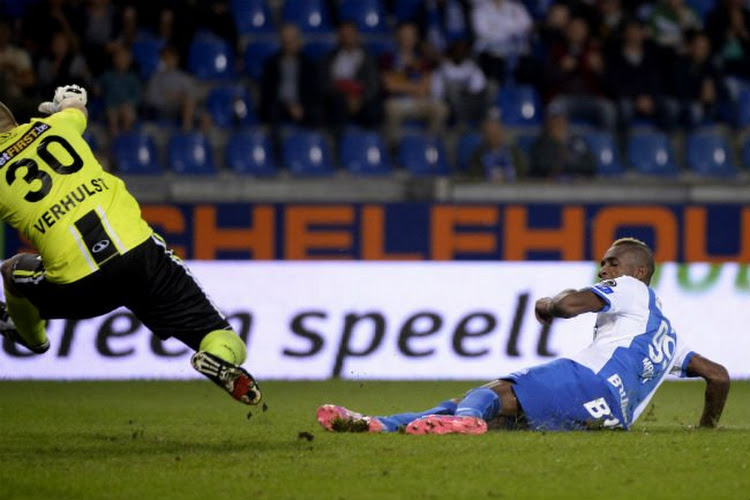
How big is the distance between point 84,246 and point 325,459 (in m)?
1.82

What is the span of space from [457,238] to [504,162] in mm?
2447

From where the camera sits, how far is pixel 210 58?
57.8 feet

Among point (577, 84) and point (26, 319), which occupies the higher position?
point (577, 84)

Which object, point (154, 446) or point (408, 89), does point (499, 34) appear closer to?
point (408, 89)

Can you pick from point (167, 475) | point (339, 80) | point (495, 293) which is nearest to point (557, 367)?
point (167, 475)

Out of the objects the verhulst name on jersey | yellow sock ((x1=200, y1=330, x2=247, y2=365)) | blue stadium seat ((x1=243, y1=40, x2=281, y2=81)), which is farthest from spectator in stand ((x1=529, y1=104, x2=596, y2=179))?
the verhulst name on jersey

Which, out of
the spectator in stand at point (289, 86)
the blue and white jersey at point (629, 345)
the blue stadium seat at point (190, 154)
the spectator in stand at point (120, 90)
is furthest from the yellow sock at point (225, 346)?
the spectator in stand at point (289, 86)

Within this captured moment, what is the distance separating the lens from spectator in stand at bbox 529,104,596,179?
16359 mm

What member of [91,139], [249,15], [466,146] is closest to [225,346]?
[91,139]

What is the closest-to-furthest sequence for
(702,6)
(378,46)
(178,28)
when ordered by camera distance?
(178,28) < (378,46) < (702,6)

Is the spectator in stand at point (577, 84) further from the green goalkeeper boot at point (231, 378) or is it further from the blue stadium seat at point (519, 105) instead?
the green goalkeeper boot at point (231, 378)

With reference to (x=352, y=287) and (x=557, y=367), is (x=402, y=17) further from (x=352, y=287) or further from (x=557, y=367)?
(x=557, y=367)

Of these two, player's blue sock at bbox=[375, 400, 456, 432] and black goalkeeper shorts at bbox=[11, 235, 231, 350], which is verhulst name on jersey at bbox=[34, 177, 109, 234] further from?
player's blue sock at bbox=[375, 400, 456, 432]

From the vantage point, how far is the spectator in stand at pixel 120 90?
640 inches
